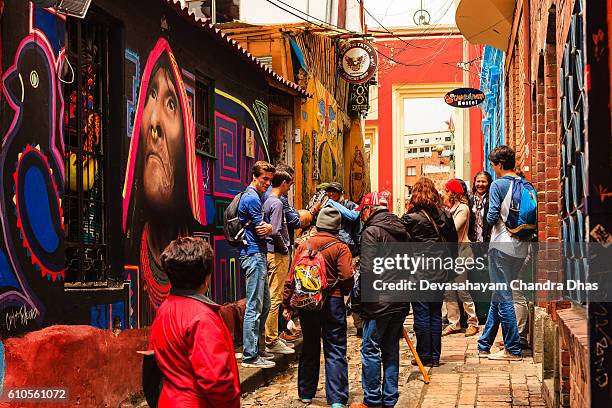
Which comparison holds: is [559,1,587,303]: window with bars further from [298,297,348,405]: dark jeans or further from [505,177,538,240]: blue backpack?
[505,177,538,240]: blue backpack

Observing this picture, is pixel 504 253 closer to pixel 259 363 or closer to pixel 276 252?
pixel 276 252

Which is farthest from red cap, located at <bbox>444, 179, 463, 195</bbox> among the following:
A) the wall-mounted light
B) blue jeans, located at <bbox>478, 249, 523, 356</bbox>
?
the wall-mounted light

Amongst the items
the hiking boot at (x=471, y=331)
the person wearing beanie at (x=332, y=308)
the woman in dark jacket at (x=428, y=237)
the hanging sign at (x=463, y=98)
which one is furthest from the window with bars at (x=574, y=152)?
the hanging sign at (x=463, y=98)

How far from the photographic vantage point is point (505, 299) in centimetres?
853

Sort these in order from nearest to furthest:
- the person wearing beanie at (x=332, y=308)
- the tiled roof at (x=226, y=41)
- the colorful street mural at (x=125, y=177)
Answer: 1. the colorful street mural at (x=125, y=177)
2. the person wearing beanie at (x=332, y=308)
3. the tiled roof at (x=226, y=41)

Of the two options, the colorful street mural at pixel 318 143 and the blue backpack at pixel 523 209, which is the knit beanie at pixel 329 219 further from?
the colorful street mural at pixel 318 143

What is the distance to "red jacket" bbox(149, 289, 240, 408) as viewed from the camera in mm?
3629

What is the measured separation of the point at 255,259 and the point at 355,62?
1237 centimetres

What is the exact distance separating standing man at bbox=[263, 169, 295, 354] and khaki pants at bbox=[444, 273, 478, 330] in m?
2.53

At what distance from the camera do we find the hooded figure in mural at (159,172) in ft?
A: 25.0

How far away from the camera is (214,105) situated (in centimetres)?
1041

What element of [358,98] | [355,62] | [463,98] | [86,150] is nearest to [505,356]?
[86,150]

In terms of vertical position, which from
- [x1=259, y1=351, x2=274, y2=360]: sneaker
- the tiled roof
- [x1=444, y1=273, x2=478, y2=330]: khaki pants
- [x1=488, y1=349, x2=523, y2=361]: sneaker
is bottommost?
[x1=488, y1=349, x2=523, y2=361]: sneaker

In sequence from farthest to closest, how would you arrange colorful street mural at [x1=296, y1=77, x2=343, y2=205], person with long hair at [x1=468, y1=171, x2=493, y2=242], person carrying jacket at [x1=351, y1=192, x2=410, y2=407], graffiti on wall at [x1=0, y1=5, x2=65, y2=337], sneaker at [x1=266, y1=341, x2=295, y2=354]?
colorful street mural at [x1=296, y1=77, x2=343, y2=205] < person with long hair at [x1=468, y1=171, x2=493, y2=242] < sneaker at [x1=266, y1=341, x2=295, y2=354] < person carrying jacket at [x1=351, y1=192, x2=410, y2=407] < graffiti on wall at [x1=0, y1=5, x2=65, y2=337]
